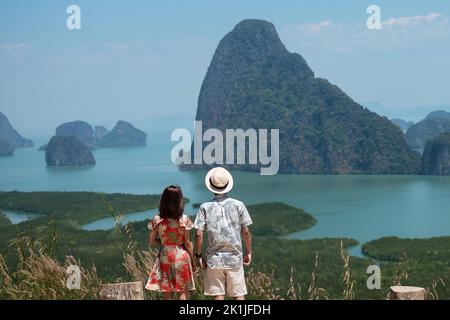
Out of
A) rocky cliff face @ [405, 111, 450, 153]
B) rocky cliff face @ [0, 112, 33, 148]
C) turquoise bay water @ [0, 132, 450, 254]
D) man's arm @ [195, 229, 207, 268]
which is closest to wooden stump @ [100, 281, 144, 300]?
man's arm @ [195, 229, 207, 268]

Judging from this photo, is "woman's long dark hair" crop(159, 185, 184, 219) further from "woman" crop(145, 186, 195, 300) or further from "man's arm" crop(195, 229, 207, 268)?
"man's arm" crop(195, 229, 207, 268)

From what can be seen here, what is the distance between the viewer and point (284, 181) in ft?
260

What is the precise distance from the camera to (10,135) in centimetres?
13462

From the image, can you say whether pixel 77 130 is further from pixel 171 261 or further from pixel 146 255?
pixel 171 261

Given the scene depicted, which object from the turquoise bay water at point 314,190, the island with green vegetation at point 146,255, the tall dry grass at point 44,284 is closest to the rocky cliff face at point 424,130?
the turquoise bay water at point 314,190

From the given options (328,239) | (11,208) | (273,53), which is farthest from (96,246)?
(273,53)

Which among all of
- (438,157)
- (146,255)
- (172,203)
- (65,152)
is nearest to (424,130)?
(438,157)

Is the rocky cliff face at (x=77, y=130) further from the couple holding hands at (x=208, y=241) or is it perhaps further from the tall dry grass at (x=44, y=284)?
the couple holding hands at (x=208, y=241)

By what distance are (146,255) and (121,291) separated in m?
1.26

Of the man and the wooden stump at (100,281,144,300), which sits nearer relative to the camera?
the wooden stump at (100,281,144,300)

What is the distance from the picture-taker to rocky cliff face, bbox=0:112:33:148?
13112 cm

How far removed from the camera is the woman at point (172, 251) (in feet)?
12.5

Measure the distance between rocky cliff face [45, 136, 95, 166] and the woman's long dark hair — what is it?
306 ft
